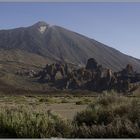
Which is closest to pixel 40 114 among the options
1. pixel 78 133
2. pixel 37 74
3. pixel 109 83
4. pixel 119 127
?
pixel 78 133

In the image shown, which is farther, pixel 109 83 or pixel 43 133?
pixel 109 83

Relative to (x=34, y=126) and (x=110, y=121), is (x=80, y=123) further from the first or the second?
(x=34, y=126)

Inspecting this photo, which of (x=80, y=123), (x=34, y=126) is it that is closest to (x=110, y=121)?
(x=80, y=123)

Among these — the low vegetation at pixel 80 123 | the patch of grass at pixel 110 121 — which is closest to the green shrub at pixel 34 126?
the low vegetation at pixel 80 123

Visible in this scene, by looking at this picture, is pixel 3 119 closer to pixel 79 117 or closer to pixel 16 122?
pixel 16 122

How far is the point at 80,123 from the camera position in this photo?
39.0 feet

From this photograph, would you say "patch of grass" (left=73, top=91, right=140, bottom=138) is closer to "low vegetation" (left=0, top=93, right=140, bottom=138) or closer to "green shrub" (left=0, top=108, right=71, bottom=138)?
"low vegetation" (left=0, top=93, right=140, bottom=138)

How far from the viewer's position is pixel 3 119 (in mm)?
11555

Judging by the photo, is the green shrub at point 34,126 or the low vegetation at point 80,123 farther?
the green shrub at point 34,126

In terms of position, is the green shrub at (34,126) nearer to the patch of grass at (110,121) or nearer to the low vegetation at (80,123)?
the low vegetation at (80,123)

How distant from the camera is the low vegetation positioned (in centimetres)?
959

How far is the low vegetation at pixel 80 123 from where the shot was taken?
959 centimetres

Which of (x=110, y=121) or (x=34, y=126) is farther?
(x=110, y=121)

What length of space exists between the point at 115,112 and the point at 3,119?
311 centimetres
